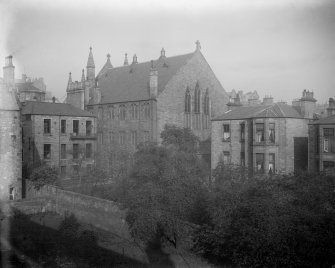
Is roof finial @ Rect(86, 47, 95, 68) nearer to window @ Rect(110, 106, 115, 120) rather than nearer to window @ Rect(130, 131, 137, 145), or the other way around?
window @ Rect(110, 106, 115, 120)

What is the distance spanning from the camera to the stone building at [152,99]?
157ft

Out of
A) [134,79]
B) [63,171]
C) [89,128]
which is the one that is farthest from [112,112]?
[63,171]

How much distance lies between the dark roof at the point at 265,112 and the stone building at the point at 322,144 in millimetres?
3084

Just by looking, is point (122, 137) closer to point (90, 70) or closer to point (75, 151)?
point (75, 151)

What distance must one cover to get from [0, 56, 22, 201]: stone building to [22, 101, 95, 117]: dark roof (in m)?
12.0

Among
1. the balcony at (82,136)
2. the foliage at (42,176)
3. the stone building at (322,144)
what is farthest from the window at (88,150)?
the stone building at (322,144)

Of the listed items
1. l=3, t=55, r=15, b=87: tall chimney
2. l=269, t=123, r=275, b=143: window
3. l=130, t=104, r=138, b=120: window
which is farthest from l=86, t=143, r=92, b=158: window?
l=269, t=123, r=275, b=143: window

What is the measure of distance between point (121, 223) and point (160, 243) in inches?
178

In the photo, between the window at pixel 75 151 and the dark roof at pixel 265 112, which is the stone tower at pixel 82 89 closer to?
the window at pixel 75 151

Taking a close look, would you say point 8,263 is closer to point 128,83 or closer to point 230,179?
point 230,179

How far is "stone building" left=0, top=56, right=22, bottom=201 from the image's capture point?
105 ft

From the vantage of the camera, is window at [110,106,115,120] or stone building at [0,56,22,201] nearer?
stone building at [0,56,22,201]

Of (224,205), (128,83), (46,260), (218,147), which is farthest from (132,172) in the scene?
(128,83)

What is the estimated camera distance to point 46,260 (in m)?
21.5
